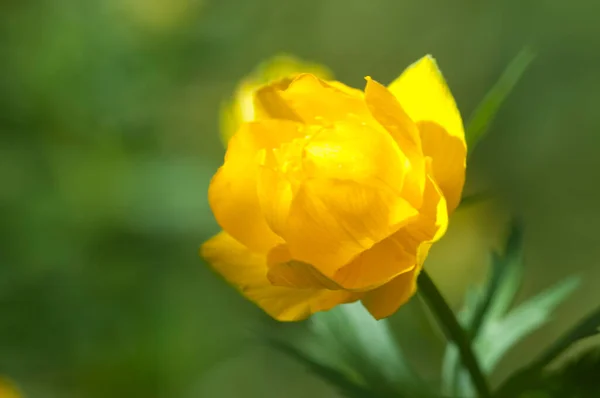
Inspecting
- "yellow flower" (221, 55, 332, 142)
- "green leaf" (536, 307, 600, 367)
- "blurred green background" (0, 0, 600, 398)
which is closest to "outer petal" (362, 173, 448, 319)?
"green leaf" (536, 307, 600, 367)

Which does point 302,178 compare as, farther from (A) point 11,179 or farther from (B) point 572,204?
(B) point 572,204

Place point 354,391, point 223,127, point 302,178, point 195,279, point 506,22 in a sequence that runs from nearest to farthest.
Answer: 1. point 302,178
2. point 354,391
3. point 223,127
4. point 195,279
5. point 506,22

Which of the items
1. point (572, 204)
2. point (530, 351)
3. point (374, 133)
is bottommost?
point (530, 351)

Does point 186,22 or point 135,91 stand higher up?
point 186,22

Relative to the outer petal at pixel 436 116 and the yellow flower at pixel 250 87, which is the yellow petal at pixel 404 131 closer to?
the outer petal at pixel 436 116

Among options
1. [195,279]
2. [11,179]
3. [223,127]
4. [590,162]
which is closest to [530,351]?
[590,162]

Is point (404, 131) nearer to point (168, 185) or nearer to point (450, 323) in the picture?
point (450, 323)

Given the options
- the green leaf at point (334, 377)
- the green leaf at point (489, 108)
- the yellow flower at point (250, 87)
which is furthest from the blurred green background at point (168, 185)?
the green leaf at point (489, 108)
